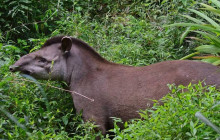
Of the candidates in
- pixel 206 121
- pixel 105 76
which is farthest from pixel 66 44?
pixel 206 121

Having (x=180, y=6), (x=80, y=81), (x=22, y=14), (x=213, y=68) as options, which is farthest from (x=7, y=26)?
(x=213, y=68)

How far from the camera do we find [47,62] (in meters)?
6.71

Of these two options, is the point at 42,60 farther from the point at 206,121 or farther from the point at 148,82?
the point at 206,121

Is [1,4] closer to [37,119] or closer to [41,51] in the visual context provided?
[41,51]

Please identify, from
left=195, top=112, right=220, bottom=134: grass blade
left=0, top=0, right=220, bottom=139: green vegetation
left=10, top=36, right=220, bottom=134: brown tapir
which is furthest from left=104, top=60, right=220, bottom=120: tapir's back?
left=195, top=112, right=220, bottom=134: grass blade

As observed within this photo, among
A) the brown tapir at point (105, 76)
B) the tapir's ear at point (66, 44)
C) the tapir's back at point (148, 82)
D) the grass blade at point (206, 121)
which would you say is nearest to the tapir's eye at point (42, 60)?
the brown tapir at point (105, 76)

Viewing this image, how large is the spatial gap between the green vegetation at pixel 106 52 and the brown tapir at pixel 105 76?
227 millimetres

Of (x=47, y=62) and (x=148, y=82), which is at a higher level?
(x=47, y=62)

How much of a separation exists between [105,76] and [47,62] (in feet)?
3.10

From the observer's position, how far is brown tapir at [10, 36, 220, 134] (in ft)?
19.7

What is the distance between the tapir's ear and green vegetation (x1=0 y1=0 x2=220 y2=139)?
604 millimetres

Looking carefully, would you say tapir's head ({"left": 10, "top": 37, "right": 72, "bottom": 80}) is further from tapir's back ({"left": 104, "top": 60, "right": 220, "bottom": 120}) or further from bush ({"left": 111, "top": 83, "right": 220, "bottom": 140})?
bush ({"left": 111, "top": 83, "right": 220, "bottom": 140})

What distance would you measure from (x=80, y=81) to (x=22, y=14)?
2.79 m

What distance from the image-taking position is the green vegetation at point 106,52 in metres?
4.23
